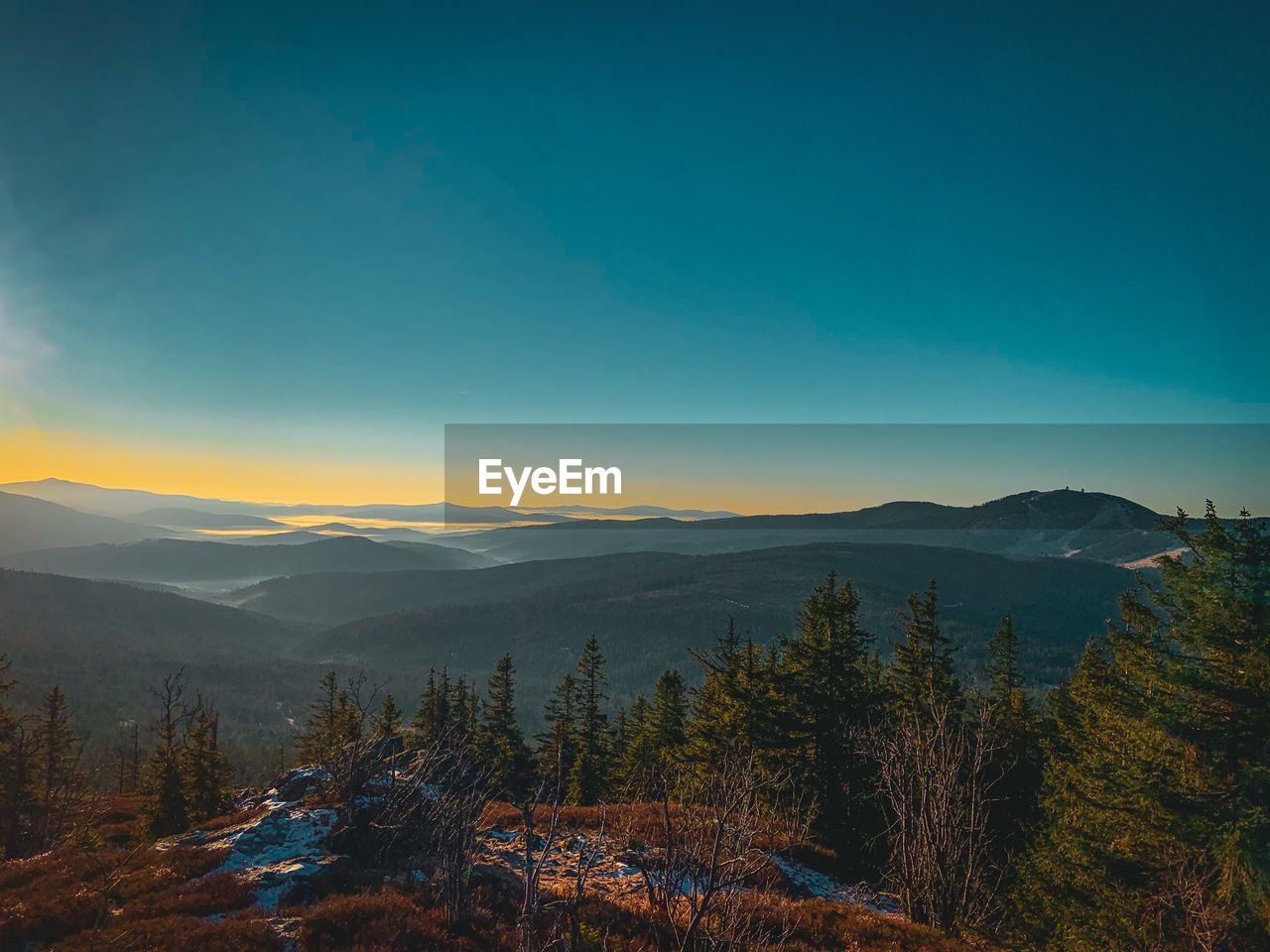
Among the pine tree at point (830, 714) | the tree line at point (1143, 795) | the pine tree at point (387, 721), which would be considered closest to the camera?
the tree line at point (1143, 795)

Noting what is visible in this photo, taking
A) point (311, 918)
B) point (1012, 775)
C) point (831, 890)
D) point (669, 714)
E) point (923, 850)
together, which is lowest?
point (669, 714)

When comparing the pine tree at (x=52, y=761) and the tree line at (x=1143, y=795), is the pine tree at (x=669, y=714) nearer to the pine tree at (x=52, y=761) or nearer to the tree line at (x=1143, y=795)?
the tree line at (x=1143, y=795)

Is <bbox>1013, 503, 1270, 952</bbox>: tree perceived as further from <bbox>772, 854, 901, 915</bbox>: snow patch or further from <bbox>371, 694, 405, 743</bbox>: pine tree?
<bbox>371, 694, 405, 743</bbox>: pine tree

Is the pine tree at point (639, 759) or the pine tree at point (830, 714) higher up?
the pine tree at point (830, 714)

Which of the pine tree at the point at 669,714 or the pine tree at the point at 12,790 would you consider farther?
the pine tree at the point at 669,714

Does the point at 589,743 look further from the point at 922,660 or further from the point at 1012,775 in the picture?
the point at 1012,775

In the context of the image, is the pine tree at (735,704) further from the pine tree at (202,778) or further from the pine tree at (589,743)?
the pine tree at (202,778)

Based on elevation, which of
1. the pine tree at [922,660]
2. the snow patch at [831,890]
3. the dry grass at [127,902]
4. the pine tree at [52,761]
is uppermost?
the pine tree at [922,660]

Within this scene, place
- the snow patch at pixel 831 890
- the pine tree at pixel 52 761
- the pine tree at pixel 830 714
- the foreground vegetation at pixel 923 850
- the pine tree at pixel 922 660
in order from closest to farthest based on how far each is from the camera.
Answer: the foreground vegetation at pixel 923 850, the snow patch at pixel 831 890, the pine tree at pixel 830 714, the pine tree at pixel 922 660, the pine tree at pixel 52 761

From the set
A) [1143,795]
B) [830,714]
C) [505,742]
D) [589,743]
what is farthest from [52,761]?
[1143,795]

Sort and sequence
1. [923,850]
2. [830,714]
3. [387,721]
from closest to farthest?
[923,850]
[830,714]
[387,721]

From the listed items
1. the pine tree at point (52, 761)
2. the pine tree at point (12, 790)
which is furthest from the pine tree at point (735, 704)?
the pine tree at point (52, 761)
